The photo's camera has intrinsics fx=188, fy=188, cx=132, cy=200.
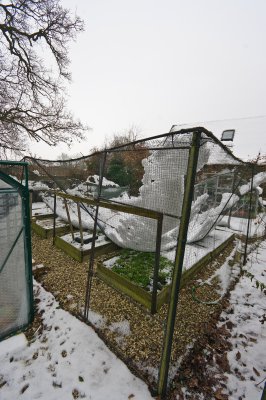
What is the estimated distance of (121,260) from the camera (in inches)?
167

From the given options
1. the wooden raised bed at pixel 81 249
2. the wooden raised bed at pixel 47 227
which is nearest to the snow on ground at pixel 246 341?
the wooden raised bed at pixel 81 249

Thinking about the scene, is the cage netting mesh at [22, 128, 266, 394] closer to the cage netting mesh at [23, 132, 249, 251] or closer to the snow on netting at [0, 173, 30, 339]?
the cage netting mesh at [23, 132, 249, 251]

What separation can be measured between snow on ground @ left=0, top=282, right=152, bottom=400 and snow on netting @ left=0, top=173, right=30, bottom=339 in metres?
0.28

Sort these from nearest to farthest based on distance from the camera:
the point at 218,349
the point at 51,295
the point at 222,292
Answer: the point at 218,349, the point at 51,295, the point at 222,292

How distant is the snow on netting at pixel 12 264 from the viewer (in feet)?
8.50

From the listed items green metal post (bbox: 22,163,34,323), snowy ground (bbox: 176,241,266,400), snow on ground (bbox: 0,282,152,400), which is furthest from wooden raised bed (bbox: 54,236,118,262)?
snowy ground (bbox: 176,241,266,400)

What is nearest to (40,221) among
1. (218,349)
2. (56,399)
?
(56,399)

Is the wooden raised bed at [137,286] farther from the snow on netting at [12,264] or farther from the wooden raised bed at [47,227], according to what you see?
the wooden raised bed at [47,227]

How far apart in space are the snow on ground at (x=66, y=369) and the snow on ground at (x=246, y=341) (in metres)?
1.12

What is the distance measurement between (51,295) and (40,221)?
13.6 feet

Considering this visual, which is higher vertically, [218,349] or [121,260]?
[121,260]

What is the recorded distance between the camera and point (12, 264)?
2.75 meters

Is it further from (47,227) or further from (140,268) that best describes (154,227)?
(47,227)

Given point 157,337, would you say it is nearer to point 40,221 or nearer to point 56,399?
point 56,399
